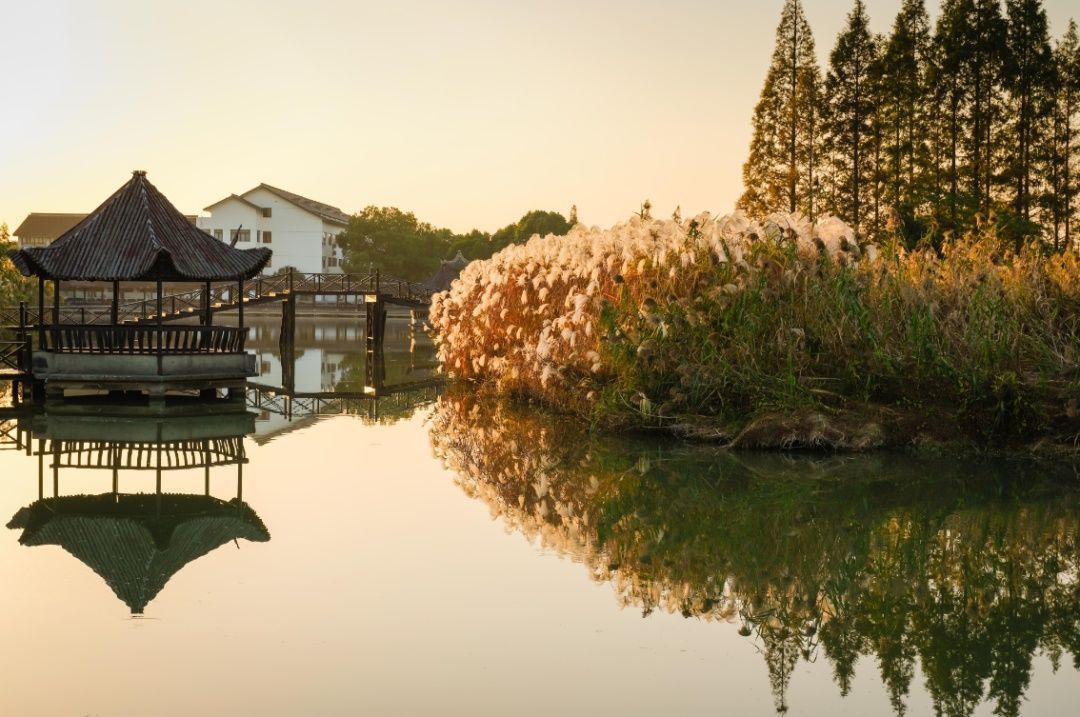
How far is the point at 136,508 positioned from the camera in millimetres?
9312

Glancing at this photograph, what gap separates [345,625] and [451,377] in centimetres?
1932

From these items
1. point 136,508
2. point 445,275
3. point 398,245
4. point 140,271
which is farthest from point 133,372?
point 398,245

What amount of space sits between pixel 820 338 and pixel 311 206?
95304mm

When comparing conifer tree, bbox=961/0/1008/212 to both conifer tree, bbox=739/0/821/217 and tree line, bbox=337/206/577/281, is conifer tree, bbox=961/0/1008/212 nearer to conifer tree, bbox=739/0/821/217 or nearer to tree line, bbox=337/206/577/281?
conifer tree, bbox=739/0/821/217

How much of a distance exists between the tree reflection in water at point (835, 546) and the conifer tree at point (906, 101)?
37259mm

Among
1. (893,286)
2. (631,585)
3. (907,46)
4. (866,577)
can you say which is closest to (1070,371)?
(893,286)

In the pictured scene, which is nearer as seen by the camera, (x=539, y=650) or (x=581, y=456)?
(x=539, y=650)

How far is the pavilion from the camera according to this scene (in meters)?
19.9

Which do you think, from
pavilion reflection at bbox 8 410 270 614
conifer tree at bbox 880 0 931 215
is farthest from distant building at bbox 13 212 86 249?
pavilion reflection at bbox 8 410 270 614

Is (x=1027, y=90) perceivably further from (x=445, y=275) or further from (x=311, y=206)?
(x=311, y=206)

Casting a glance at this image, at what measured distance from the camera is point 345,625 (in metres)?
6.08

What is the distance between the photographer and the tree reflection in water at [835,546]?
5785 mm

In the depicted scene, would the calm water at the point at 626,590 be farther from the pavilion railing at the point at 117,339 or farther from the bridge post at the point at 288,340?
the bridge post at the point at 288,340

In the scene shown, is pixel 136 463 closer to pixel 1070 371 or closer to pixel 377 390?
pixel 1070 371
